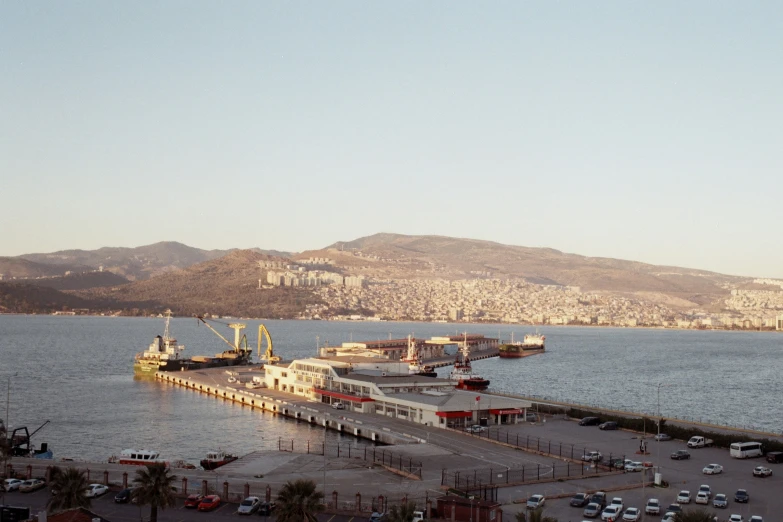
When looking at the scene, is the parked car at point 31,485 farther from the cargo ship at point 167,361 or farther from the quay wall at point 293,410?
the cargo ship at point 167,361

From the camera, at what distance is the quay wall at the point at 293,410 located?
41.5 metres

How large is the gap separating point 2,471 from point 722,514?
77.2 ft

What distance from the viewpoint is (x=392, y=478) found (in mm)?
30172

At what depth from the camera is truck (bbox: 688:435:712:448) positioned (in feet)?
124

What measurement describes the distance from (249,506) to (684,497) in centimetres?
1363

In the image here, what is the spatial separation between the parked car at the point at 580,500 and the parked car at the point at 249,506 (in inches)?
380

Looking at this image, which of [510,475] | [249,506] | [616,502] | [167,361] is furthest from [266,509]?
[167,361]

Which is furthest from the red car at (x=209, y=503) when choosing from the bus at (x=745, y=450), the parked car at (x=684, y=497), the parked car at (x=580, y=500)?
the bus at (x=745, y=450)

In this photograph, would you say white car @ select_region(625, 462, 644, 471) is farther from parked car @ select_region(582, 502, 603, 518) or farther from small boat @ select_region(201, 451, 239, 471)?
small boat @ select_region(201, 451, 239, 471)

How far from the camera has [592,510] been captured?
82.2ft

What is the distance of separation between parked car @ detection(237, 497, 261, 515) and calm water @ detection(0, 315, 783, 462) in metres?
14.8

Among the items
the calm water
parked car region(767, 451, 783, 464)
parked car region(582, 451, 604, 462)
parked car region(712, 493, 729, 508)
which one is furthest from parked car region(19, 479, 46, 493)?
parked car region(767, 451, 783, 464)

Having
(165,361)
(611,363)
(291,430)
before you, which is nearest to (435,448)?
(291,430)

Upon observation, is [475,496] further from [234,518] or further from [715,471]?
[715,471]
